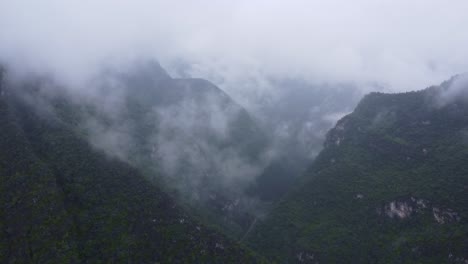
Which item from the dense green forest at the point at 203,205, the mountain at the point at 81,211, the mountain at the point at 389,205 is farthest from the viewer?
the mountain at the point at 389,205

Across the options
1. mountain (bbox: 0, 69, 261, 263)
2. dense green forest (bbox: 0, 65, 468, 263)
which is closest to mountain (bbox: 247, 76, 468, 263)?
dense green forest (bbox: 0, 65, 468, 263)

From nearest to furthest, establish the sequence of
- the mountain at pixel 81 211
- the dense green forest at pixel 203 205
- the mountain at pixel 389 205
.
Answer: the mountain at pixel 81 211 → the dense green forest at pixel 203 205 → the mountain at pixel 389 205

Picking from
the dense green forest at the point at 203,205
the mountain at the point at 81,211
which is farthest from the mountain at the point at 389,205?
the mountain at the point at 81,211

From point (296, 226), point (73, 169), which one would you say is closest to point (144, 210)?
point (73, 169)

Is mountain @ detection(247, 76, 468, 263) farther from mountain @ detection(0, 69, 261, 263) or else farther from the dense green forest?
mountain @ detection(0, 69, 261, 263)

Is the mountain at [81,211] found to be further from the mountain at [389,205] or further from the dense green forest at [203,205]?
the mountain at [389,205]

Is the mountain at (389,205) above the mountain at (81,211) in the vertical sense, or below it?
above

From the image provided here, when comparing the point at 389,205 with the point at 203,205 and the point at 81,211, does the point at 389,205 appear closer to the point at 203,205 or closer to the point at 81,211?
the point at 203,205
